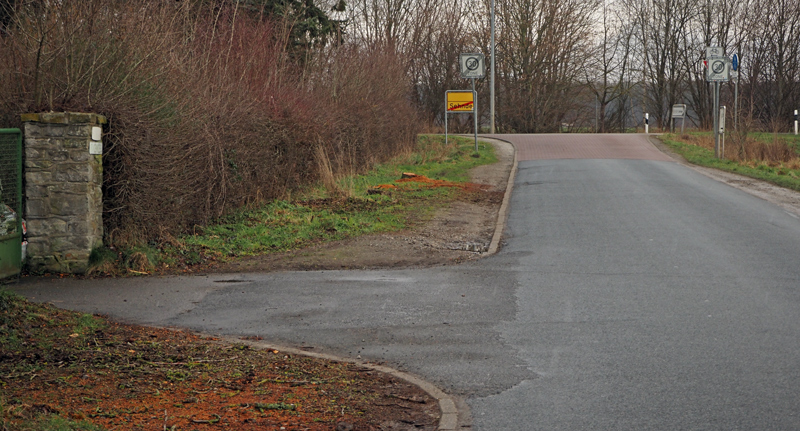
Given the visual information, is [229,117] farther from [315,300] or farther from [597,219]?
[597,219]

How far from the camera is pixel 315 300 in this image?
28.0 feet

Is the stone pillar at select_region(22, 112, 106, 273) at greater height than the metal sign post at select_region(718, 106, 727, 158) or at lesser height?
lesser

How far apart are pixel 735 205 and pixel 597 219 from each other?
371 cm

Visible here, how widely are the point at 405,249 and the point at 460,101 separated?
18918 mm

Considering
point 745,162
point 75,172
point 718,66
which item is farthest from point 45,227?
point 718,66

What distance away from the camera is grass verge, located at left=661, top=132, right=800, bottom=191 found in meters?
22.6

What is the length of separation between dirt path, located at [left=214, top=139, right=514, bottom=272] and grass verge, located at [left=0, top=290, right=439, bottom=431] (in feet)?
13.0

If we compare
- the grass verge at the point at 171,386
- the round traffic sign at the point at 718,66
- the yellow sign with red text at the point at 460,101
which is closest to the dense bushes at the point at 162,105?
the grass verge at the point at 171,386

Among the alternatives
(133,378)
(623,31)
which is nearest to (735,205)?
(133,378)

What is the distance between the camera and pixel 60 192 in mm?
9859

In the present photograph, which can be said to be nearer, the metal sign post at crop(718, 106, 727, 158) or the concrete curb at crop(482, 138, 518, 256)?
the concrete curb at crop(482, 138, 518, 256)

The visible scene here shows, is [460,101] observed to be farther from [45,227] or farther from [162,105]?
[45,227]

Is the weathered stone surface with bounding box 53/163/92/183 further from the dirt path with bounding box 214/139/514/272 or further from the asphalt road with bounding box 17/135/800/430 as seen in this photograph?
the dirt path with bounding box 214/139/514/272

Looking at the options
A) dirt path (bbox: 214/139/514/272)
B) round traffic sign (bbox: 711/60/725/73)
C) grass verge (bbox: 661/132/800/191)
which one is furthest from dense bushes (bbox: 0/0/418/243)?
round traffic sign (bbox: 711/60/725/73)
